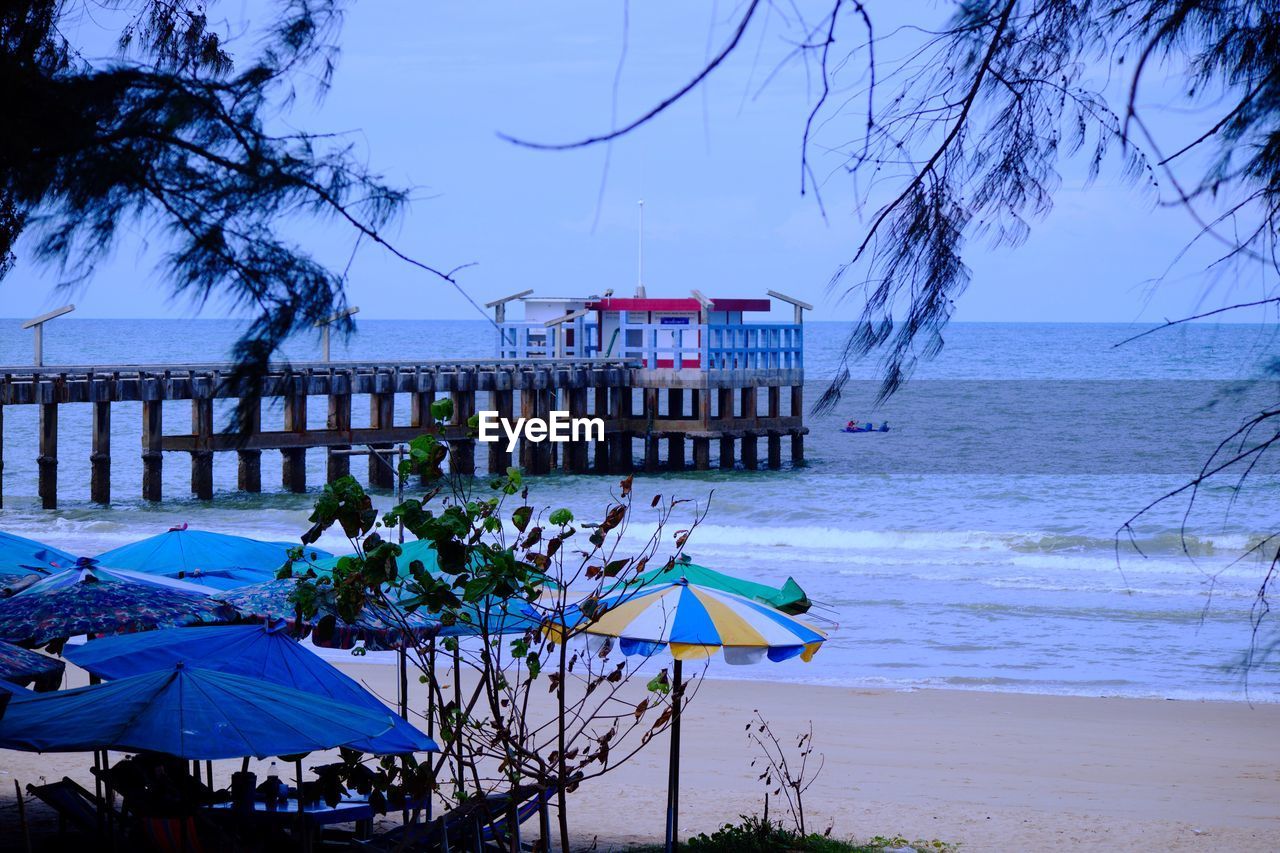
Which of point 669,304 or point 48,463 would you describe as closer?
point 48,463

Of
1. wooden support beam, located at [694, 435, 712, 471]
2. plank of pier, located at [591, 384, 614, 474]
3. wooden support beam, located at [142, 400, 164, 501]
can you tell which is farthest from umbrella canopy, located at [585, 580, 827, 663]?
wooden support beam, located at [694, 435, 712, 471]

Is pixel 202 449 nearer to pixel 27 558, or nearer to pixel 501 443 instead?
pixel 501 443

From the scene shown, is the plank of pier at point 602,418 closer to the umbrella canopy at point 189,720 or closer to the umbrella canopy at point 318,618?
the umbrella canopy at point 318,618

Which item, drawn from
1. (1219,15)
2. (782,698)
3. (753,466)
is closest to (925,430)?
(753,466)

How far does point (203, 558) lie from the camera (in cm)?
933

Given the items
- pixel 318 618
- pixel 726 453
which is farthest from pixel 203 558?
pixel 726 453

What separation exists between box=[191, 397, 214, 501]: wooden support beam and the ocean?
665 mm

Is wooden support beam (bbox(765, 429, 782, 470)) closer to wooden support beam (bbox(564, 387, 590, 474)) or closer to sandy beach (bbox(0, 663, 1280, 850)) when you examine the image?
wooden support beam (bbox(564, 387, 590, 474))

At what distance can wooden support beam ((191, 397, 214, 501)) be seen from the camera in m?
24.5

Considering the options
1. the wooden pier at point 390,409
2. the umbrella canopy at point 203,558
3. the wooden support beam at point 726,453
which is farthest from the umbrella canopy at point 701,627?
the wooden support beam at point 726,453

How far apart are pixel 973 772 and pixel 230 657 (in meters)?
5.42

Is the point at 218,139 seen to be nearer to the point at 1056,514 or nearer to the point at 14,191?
the point at 14,191

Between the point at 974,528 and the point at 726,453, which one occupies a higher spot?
the point at 726,453

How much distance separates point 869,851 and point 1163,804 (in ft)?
8.95
